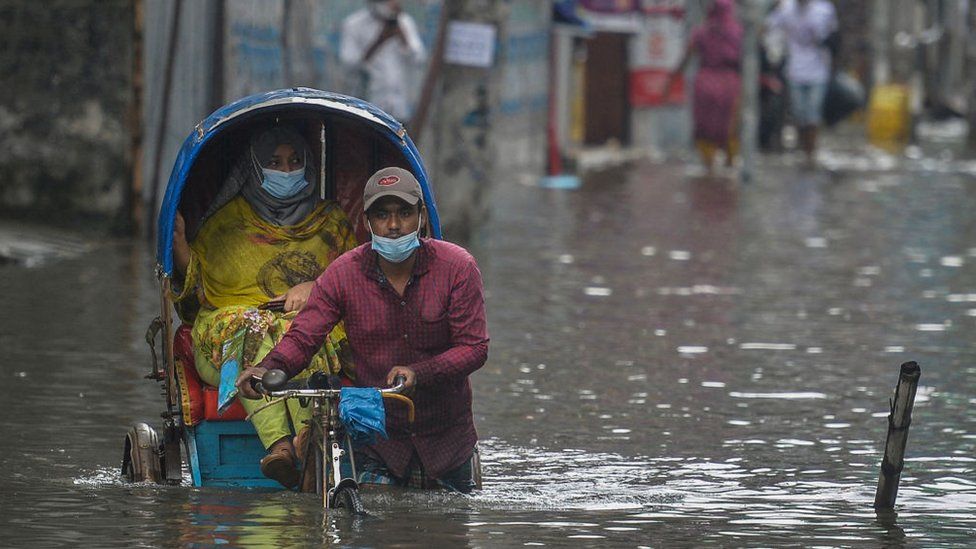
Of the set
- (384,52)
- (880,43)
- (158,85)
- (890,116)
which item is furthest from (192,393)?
(880,43)

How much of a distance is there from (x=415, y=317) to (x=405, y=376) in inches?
14.9

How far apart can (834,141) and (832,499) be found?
27052 millimetres

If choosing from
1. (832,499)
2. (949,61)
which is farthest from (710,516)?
(949,61)

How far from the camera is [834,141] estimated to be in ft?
114

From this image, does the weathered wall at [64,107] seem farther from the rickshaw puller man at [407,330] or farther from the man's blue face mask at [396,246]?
the man's blue face mask at [396,246]

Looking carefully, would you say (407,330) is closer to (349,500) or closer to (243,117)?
(349,500)

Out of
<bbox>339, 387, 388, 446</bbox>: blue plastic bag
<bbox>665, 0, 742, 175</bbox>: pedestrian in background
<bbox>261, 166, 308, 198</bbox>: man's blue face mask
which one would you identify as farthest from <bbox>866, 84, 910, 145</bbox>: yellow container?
<bbox>339, 387, 388, 446</bbox>: blue plastic bag

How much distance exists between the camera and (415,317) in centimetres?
788

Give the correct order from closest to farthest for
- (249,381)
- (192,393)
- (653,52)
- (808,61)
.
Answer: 1. (249,381)
2. (192,393)
3. (808,61)
4. (653,52)

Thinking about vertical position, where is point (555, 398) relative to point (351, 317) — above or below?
below

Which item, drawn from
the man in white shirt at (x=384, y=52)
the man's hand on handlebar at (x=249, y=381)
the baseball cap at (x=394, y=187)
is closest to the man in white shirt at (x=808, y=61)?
the man in white shirt at (x=384, y=52)

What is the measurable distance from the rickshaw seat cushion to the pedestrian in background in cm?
1663

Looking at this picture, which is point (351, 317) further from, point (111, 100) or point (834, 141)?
point (834, 141)

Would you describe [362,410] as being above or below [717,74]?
below
